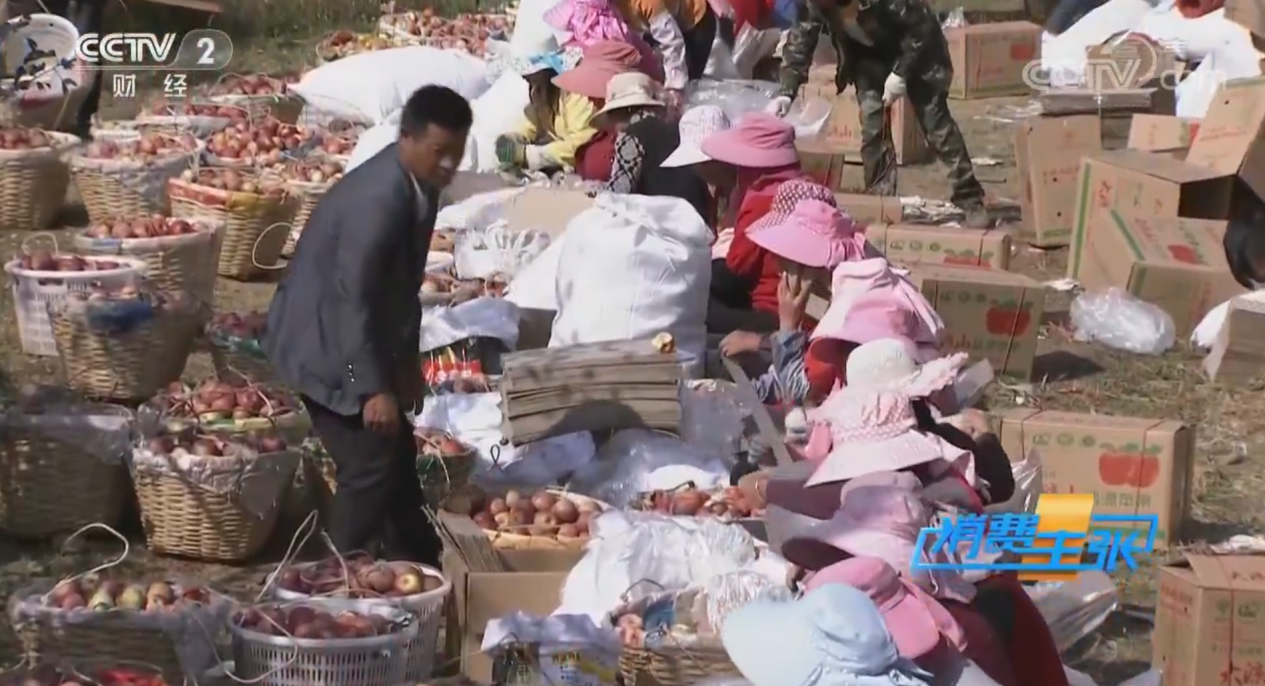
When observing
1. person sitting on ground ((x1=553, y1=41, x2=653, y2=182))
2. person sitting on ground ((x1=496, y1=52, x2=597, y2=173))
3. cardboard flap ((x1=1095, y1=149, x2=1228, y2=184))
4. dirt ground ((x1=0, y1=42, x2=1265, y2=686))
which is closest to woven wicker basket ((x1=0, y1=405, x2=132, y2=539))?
dirt ground ((x1=0, y1=42, x2=1265, y2=686))

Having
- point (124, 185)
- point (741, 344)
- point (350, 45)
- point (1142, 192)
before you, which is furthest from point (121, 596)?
point (350, 45)

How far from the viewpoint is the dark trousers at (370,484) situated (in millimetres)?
4910

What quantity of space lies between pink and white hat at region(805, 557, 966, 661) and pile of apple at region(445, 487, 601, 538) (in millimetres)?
1699

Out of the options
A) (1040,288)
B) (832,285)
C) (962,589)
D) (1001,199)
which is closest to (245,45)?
(1001,199)

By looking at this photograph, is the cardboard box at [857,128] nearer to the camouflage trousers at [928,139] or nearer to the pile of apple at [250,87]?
the camouflage trousers at [928,139]

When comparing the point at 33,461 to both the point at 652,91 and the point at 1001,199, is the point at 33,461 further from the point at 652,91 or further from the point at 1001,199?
the point at 1001,199

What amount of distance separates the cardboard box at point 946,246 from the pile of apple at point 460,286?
191 cm

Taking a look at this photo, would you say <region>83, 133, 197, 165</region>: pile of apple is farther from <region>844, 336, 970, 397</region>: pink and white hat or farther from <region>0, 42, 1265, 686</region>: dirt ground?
<region>844, 336, 970, 397</region>: pink and white hat

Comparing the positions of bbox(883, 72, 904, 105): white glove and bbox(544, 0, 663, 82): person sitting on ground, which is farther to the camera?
bbox(883, 72, 904, 105): white glove

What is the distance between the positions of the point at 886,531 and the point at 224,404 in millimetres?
2728

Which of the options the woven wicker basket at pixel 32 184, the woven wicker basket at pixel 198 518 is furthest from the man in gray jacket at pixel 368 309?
the woven wicker basket at pixel 32 184

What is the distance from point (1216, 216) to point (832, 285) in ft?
13.5

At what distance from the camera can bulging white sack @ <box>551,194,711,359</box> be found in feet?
20.0

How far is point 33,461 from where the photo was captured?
557cm
